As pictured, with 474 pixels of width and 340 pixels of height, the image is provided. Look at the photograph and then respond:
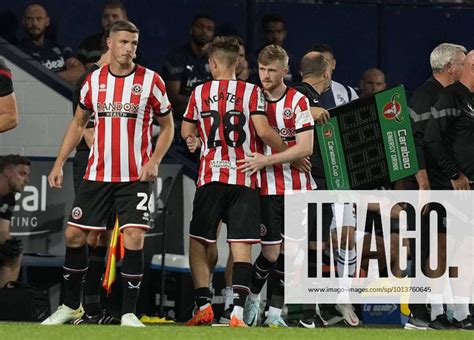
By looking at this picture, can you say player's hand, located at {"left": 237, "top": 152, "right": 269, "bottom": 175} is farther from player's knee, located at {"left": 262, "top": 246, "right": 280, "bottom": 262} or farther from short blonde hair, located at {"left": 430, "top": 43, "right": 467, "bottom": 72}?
short blonde hair, located at {"left": 430, "top": 43, "right": 467, "bottom": 72}

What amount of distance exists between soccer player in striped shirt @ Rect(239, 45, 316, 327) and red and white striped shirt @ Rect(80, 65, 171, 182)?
0.81 metres

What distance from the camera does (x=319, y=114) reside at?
11.5 metres

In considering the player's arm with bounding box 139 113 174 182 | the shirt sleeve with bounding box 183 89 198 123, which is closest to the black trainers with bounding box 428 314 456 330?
the shirt sleeve with bounding box 183 89 198 123

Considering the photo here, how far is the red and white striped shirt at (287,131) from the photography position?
1109cm

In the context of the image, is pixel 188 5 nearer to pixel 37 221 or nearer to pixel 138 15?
pixel 138 15

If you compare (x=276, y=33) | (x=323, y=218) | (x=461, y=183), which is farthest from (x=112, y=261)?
(x=276, y=33)

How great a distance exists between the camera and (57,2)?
14.1 m

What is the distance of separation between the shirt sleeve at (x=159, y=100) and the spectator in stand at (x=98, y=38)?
271 centimetres

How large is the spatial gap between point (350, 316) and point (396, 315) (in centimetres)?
116

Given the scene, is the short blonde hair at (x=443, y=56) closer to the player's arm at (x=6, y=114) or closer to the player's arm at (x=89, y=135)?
A: the player's arm at (x=89, y=135)

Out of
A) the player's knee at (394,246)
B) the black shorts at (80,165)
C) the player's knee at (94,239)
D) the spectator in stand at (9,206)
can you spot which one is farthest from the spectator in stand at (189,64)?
the player's knee at (94,239)

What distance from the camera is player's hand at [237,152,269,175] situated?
1091 cm

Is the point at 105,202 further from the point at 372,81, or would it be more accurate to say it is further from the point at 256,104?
the point at 372,81

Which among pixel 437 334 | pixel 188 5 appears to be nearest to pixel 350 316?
pixel 437 334
